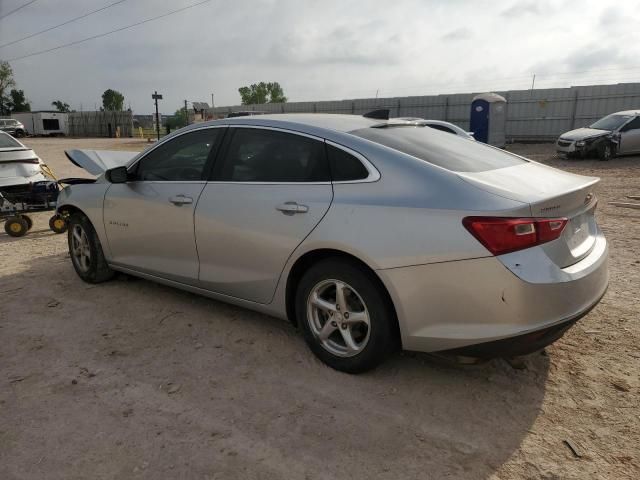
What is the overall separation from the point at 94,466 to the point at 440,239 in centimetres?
203

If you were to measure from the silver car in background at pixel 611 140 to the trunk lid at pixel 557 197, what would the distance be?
50.8ft

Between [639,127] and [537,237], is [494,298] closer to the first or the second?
[537,237]

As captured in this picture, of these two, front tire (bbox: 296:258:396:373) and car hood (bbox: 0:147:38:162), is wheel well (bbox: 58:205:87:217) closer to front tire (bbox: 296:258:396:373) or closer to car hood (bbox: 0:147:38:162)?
front tire (bbox: 296:258:396:373)

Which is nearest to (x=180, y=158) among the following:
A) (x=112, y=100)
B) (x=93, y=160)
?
(x=93, y=160)

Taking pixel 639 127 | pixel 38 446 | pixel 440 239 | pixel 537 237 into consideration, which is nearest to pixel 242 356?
pixel 38 446

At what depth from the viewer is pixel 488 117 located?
22188mm

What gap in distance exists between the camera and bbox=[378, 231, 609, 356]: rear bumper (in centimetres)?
259

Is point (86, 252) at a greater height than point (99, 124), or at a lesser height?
lesser

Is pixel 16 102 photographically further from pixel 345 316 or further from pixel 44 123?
pixel 345 316

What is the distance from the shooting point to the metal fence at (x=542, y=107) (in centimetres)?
2328

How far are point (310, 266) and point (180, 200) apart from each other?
1.30 m

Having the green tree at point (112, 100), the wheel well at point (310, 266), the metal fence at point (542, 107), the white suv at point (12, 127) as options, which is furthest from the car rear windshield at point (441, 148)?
the green tree at point (112, 100)

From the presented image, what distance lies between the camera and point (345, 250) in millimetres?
3002

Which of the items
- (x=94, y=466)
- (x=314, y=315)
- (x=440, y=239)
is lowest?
(x=94, y=466)
